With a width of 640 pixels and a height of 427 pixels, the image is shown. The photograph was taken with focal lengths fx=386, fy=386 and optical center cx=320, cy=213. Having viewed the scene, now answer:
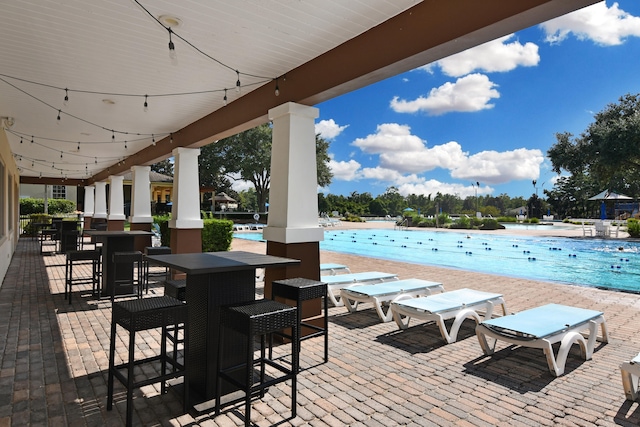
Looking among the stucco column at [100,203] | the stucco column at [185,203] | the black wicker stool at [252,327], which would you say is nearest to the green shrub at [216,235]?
the stucco column at [185,203]

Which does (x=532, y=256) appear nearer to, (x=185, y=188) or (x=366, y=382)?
(x=185, y=188)

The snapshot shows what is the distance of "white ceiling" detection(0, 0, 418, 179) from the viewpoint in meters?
3.29

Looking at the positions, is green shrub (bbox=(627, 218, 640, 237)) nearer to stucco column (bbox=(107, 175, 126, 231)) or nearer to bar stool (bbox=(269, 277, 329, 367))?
bar stool (bbox=(269, 277, 329, 367))

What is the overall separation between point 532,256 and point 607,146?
1213 centimetres

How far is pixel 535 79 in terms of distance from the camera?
54.2 meters

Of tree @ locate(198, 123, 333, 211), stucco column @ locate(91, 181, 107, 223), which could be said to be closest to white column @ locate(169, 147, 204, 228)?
stucco column @ locate(91, 181, 107, 223)

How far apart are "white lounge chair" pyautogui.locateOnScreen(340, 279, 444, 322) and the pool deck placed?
0.79 feet

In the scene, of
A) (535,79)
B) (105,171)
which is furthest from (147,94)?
(535,79)

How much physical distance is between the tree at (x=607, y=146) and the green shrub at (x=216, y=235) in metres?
21.5

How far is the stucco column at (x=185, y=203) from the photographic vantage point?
787 cm

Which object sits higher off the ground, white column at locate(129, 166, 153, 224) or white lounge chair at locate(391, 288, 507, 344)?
white column at locate(129, 166, 153, 224)

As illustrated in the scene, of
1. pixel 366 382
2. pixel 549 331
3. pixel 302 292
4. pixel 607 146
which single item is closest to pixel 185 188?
pixel 302 292

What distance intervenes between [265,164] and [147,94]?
26.2 meters

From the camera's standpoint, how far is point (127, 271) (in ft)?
20.8
